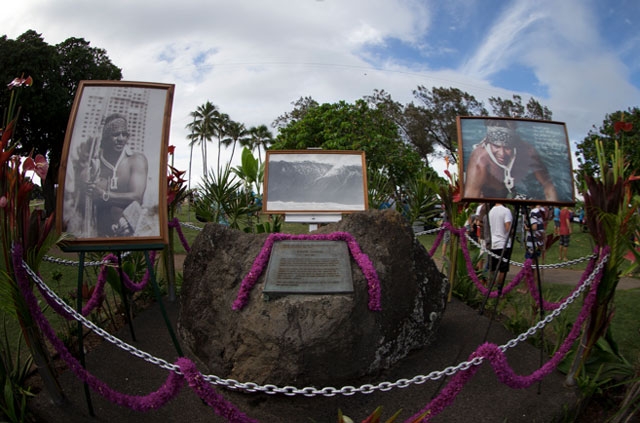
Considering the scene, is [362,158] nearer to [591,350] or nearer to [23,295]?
[591,350]

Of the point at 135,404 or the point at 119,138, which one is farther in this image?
the point at 119,138

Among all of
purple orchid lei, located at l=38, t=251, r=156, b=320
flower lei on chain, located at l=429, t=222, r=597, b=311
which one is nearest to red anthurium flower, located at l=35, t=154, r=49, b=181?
purple orchid lei, located at l=38, t=251, r=156, b=320

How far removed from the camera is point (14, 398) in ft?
11.4

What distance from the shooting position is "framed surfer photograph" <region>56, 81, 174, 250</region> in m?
3.49

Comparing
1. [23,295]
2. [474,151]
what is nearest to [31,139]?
[23,295]

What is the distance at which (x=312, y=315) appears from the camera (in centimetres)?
352

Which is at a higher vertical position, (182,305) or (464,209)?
(464,209)

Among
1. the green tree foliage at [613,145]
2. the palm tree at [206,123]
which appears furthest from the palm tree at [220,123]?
the green tree foliage at [613,145]

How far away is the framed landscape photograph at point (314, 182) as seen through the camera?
629 cm

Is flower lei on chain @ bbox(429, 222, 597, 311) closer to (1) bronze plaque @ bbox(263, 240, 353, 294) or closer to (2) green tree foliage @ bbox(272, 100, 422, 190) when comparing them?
(1) bronze plaque @ bbox(263, 240, 353, 294)

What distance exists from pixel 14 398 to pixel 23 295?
871 mm

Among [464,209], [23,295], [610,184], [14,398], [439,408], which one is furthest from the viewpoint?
[464,209]

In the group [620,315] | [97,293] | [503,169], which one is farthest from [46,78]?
[620,315]

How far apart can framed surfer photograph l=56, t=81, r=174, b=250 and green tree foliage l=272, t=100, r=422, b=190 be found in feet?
50.2
